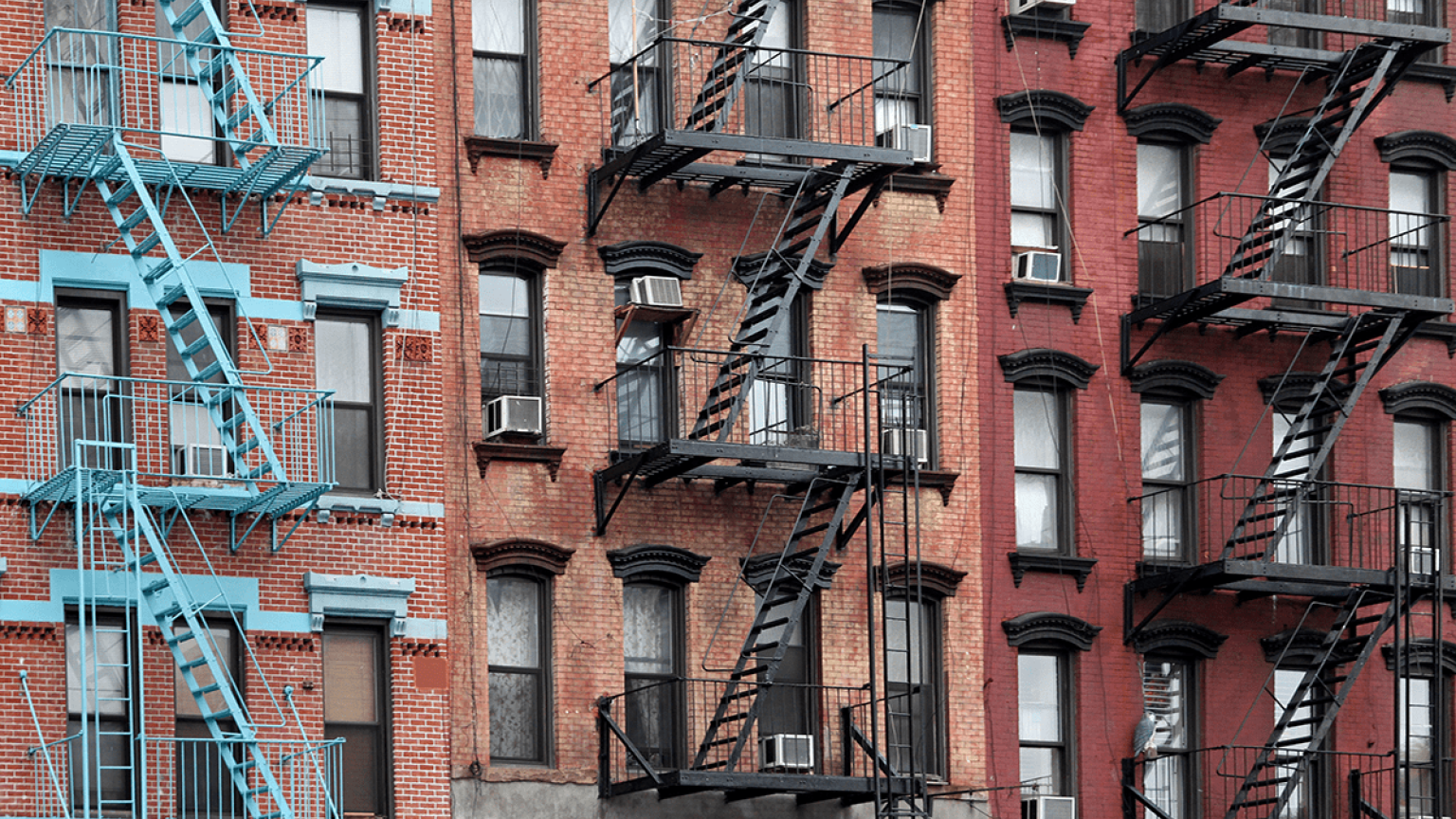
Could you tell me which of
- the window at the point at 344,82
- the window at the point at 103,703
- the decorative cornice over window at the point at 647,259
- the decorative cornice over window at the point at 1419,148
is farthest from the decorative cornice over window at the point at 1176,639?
the window at the point at 103,703

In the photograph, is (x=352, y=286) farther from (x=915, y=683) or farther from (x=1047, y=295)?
(x=1047, y=295)

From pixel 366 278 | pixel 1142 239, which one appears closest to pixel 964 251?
pixel 1142 239

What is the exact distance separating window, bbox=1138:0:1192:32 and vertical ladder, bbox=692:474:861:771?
7726 mm

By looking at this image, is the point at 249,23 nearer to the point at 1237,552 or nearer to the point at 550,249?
the point at 550,249

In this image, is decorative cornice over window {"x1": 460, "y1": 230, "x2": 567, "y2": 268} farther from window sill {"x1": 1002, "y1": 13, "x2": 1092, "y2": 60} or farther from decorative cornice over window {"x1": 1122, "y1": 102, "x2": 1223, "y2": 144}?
decorative cornice over window {"x1": 1122, "y1": 102, "x2": 1223, "y2": 144}

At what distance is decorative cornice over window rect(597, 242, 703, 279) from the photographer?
111 ft

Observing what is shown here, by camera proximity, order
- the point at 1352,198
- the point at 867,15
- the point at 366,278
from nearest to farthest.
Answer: the point at 366,278
the point at 867,15
the point at 1352,198

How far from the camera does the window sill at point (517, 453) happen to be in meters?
32.7

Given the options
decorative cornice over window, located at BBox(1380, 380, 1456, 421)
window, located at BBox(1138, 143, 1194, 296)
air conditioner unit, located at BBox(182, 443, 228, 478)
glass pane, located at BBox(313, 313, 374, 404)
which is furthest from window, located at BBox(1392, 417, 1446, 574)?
air conditioner unit, located at BBox(182, 443, 228, 478)

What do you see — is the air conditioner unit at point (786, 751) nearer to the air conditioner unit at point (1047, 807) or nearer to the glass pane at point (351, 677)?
the air conditioner unit at point (1047, 807)

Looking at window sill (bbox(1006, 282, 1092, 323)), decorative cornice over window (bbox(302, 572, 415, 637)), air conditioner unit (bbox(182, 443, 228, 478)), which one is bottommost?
decorative cornice over window (bbox(302, 572, 415, 637))

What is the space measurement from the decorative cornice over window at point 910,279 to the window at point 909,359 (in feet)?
0.86

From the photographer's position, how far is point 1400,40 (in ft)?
120

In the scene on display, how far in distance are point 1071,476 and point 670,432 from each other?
511 centimetres
